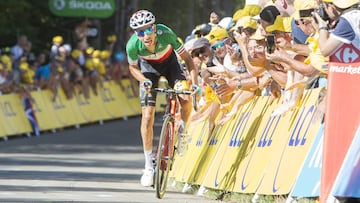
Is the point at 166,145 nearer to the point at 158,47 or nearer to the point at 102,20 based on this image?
the point at 158,47

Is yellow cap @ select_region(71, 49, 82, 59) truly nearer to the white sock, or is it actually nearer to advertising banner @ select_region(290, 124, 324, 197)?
the white sock

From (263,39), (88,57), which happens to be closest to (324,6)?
(263,39)

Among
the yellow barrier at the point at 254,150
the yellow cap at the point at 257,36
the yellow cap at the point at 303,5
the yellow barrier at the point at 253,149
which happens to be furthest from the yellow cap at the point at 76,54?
the yellow cap at the point at 303,5

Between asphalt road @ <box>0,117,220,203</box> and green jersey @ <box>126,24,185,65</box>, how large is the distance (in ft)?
5.00

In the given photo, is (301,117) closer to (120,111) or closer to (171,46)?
(171,46)

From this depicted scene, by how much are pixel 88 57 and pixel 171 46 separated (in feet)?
66.3

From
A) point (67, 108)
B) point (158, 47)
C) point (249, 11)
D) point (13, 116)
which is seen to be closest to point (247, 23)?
point (249, 11)

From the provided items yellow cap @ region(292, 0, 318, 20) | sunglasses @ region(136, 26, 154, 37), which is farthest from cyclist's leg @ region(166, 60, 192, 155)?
yellow cap @ region(292, 0, 318, 20)

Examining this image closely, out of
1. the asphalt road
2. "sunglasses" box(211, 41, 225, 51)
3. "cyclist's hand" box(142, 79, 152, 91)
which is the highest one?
"cyclist's hand" box(142, 79, 152, 91)

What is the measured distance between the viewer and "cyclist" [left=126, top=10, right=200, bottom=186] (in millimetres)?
14445

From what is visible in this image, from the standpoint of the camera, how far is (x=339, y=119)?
10039 mm

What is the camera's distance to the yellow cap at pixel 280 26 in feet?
42.7

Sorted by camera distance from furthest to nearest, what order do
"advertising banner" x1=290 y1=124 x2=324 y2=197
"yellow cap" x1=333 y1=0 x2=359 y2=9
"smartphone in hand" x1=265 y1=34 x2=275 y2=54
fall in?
"smartphone in hand" x1=265 y1=34 x2=275 y2=54 → "advertising banner" x1=290 y1=124 x2=324 y2=197 → "yellow cap" x1=333 y1=0 x2=359 y2=9

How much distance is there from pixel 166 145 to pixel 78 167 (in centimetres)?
545
